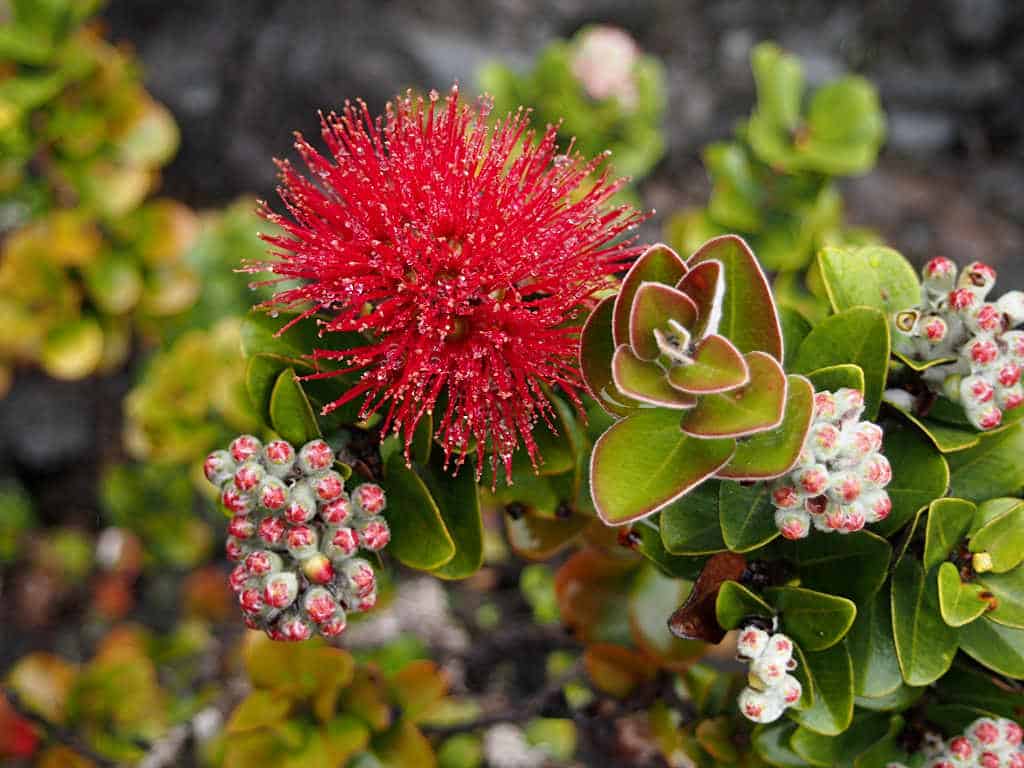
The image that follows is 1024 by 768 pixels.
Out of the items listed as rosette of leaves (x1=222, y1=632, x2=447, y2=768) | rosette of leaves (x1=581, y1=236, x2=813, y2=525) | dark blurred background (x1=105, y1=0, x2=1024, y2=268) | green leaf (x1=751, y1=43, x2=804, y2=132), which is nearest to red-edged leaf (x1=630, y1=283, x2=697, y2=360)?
rosette of leaves (x1=581, y1=236, x2=813, y2=525)

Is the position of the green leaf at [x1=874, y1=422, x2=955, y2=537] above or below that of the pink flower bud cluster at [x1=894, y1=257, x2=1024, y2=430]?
below

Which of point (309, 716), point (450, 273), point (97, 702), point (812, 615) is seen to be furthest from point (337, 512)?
point (97, 702)

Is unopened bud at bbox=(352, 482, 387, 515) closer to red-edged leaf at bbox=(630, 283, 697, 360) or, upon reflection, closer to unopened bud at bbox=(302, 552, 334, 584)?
unopened bud at bbox=(302, 552, 334, 584)

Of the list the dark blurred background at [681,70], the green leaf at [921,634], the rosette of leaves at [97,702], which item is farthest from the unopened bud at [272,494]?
the dark blurred background at [681,70]

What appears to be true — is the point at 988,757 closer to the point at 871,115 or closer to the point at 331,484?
the point at 331,484

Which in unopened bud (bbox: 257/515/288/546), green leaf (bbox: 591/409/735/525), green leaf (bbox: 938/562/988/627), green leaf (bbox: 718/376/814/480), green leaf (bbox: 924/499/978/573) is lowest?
unopened bud (bbox: 257/515/288/546)

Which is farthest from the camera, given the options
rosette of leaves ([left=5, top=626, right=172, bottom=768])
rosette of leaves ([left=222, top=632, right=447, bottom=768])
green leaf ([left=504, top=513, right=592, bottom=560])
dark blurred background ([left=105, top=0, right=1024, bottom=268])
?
dark blurred background ([left=105, top=0, right=1024, bottom=268])

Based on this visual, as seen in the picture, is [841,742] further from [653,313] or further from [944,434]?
[653,313]
